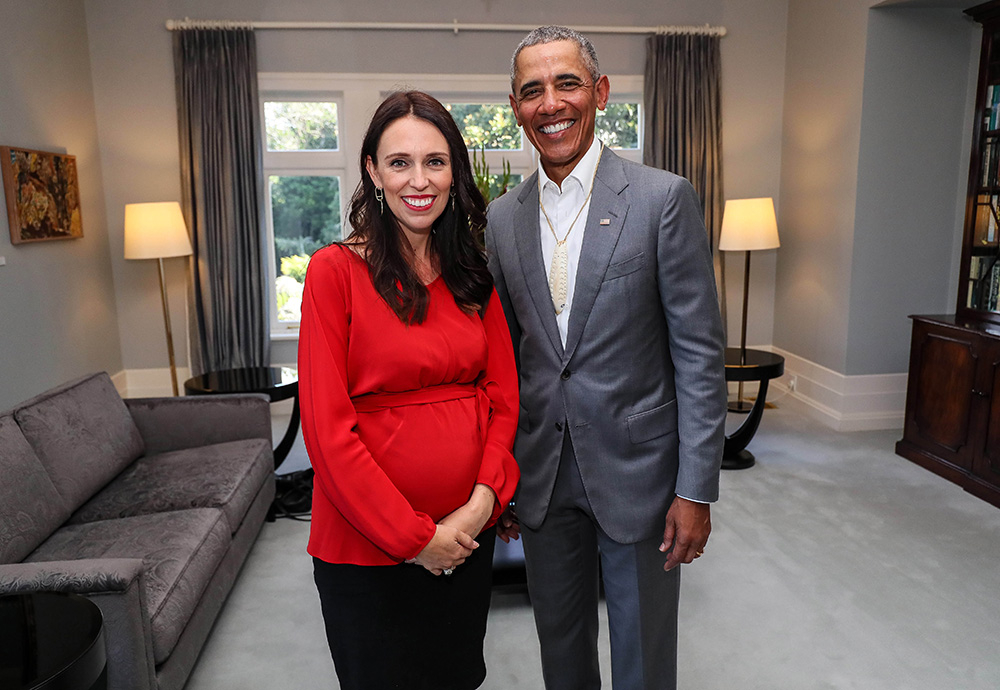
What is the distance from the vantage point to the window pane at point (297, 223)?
5.18 m

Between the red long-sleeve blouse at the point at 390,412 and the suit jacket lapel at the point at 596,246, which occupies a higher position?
the suit jacket lapel at the point at 596,246

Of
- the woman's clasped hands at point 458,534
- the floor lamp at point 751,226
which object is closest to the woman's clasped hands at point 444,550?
the woman's clasped hands at point 458,534

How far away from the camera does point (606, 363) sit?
1.42m

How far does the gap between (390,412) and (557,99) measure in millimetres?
671

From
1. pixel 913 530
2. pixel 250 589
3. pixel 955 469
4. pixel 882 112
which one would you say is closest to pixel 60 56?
pixel 250 589

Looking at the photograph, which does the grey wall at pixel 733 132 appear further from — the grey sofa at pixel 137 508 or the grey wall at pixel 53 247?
the grey sofa at pixel 137 508

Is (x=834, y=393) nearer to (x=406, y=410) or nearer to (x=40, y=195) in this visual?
(x=406, y=410)

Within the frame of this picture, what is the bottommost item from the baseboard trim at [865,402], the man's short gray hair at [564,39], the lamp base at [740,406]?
the lamp base at [740,406]

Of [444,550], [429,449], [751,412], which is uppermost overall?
[429,449]

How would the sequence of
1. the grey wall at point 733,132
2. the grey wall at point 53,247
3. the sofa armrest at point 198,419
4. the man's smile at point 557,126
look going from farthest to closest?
the grey wall at point 733,132 → the grey wall at point 53,247 → the sofa armrest at point 198,419 → the man's smile at point 557,126

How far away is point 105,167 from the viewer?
191 inches

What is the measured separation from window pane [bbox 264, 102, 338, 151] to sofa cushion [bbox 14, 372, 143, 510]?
2.62 metres

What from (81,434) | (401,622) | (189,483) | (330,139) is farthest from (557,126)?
(330,139)

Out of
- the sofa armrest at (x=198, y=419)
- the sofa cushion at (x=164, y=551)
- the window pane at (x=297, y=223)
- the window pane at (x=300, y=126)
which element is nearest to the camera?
the sofa cushion at (x=164, y=551)
